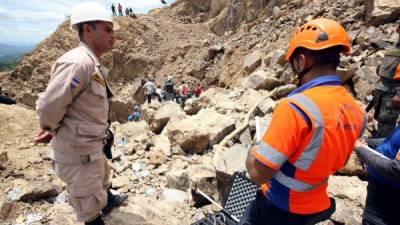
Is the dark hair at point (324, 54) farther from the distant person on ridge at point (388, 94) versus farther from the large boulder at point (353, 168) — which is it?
the large boulder at point (353, 168)

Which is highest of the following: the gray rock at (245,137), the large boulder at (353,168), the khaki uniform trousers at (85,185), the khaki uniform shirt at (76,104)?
the khaki uniform shirt at (76,104)

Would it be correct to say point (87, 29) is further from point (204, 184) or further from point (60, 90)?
point (204, 184)

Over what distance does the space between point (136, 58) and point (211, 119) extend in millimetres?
16484

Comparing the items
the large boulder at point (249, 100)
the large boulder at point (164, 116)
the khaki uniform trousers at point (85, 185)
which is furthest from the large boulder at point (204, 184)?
the large boulder at point (249, 100)

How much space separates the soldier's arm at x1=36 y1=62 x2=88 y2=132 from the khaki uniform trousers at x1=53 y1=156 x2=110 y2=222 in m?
0.44

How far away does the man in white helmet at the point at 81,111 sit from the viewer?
7.07ft

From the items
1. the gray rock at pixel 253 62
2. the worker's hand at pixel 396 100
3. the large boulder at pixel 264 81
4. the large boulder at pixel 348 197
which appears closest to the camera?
the large boulder at pixel 348 197

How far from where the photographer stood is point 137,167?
4.54 metres

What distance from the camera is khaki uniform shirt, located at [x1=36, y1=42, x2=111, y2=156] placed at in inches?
84.2

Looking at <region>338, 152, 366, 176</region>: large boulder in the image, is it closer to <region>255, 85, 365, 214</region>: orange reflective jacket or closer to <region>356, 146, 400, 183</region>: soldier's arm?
<region>356, 146, 400, 183</region>: soldier's arm

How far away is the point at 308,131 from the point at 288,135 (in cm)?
10

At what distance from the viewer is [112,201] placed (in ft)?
10.6

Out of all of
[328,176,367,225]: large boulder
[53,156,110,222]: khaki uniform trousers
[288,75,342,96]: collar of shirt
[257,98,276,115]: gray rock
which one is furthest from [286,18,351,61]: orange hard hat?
[257,98,276,115]: gray rock

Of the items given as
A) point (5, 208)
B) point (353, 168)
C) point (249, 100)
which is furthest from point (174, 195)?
point (249, 100)
